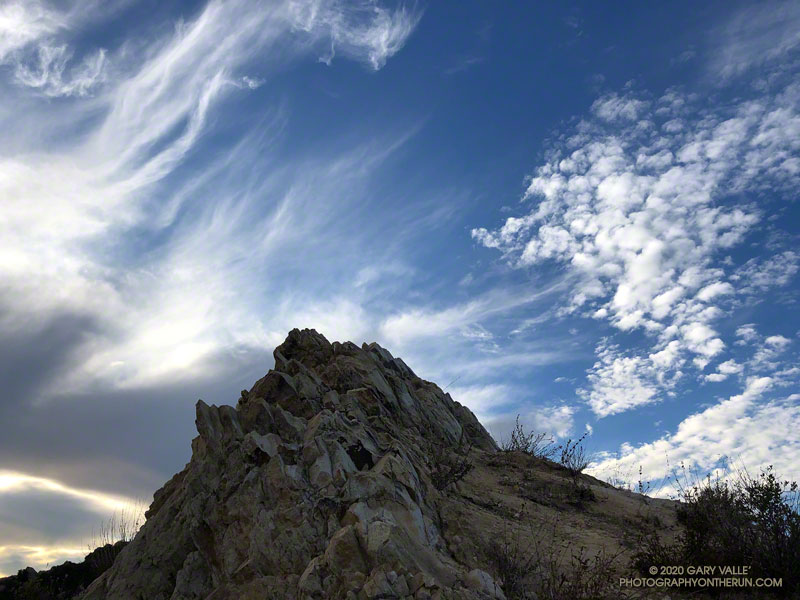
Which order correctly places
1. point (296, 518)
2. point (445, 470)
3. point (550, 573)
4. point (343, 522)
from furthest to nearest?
point (445, 470) < point (296, 518) < point (550, 573) < point (343, 522)

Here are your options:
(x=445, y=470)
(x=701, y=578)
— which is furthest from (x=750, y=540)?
(x=445, y=470)

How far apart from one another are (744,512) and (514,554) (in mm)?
5276

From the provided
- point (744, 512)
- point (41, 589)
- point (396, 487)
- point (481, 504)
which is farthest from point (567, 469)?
point (41, 589)

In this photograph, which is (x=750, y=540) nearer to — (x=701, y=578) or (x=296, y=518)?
(x=701, y=578)

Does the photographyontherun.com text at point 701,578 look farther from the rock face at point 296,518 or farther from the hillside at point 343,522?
the rock face at point 296,518

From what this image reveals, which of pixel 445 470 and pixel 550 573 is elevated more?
pixel 445 470

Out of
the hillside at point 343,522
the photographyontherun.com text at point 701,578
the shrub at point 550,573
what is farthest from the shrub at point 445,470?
the photographyontherun.com text at point 701,578

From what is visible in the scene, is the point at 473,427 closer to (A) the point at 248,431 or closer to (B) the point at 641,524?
(B) the point at 641,524

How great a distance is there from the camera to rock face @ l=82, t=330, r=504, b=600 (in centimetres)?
908

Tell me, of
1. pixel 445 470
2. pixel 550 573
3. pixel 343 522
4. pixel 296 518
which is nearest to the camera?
pixel 343 522

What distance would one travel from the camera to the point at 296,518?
1086cm

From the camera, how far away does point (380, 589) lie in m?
8.38

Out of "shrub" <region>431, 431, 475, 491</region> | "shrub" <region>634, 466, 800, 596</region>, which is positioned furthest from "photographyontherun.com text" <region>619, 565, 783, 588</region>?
"shrub" <region>431, 431, 475, 491</region>

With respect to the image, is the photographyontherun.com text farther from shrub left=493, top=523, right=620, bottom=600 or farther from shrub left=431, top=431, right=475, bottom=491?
shrub left=431, top=431, right=475, bottom=491
